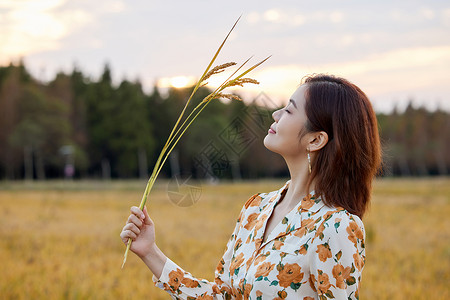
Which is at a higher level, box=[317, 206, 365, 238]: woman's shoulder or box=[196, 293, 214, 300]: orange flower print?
box=[317, 206, 365, 238]: woman's shoulder

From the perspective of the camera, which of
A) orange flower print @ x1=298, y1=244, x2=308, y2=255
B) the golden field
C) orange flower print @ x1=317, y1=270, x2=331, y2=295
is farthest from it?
the golden field

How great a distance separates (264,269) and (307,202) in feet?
0.98

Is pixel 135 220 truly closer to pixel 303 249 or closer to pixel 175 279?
pixel 175 279

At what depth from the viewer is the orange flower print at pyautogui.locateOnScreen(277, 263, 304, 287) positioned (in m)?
1.95

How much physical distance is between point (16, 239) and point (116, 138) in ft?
138

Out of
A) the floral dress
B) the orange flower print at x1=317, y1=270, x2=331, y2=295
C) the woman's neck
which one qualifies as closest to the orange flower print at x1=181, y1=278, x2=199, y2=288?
the floral dress

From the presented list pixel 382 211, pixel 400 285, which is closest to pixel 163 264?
pixel 400 285

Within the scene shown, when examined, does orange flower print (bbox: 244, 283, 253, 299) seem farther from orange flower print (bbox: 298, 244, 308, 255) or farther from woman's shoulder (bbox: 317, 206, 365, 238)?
woman's shoulder (bbox: 317, 206, 365, 238)

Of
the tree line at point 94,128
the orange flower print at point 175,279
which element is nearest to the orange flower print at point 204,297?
the orange flower print at point 175,279

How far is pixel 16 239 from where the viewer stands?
1046 centimetres

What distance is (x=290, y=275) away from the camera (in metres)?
1.96

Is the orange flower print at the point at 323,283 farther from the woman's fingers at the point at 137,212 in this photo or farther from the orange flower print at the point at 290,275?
the woman's fingers at the point at 137,212

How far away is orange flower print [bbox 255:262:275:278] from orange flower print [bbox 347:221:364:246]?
309 mm

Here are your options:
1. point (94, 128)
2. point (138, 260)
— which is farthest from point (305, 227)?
point (94, 128)
